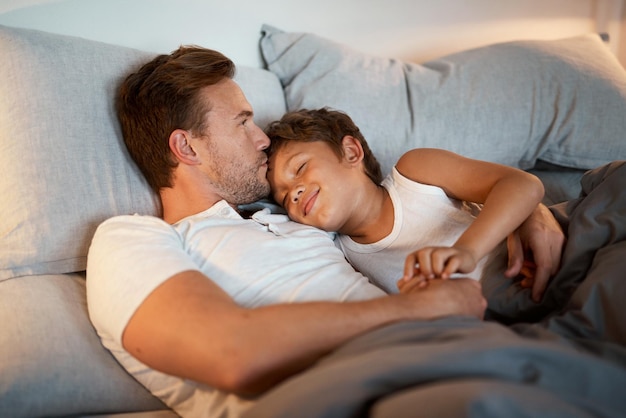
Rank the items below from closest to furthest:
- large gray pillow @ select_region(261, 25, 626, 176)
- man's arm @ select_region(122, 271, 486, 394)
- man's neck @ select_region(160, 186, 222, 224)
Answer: man's arm @ select_region(122, 271, 486, 394), man's neck @ select_region(160, 186, 222, 224), large gray pillow @ select_region(261, 25, 626, 176)

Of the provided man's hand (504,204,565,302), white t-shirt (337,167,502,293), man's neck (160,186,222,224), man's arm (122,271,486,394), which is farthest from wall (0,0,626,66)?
man's hand (504,204,565,302)

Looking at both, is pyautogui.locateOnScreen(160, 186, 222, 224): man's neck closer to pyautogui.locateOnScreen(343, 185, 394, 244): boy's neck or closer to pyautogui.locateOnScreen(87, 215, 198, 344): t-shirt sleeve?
pyautogui.locateOnScreen(87, 215, 198, 344): t-shirt sleeve

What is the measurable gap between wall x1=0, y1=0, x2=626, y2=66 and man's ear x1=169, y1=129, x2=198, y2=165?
0.43 metres

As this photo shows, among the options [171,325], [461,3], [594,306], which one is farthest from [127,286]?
[461,3]

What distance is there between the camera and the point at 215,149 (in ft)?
4.48

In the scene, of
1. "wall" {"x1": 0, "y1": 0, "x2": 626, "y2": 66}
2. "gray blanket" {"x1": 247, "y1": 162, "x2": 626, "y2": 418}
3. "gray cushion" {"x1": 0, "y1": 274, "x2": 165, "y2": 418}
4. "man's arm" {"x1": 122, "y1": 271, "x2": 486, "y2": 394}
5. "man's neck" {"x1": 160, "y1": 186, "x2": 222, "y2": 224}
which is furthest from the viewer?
"wall" {"x1": 0, "y1": 0, "x2": 626, "y2": 66}

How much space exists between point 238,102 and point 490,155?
814mm

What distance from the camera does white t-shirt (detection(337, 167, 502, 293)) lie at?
4.42 feet

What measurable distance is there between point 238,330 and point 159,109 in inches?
27.0

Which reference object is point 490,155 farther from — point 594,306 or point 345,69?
point 594,306

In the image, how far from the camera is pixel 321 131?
4.75ft

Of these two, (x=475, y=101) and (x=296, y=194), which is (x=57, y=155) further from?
(x=475, y=101)

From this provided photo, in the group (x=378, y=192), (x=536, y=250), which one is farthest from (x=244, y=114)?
(x=536, y=250)

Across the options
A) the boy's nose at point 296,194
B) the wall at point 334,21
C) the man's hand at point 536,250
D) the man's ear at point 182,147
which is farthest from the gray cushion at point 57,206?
the man's hand at point 536,250
